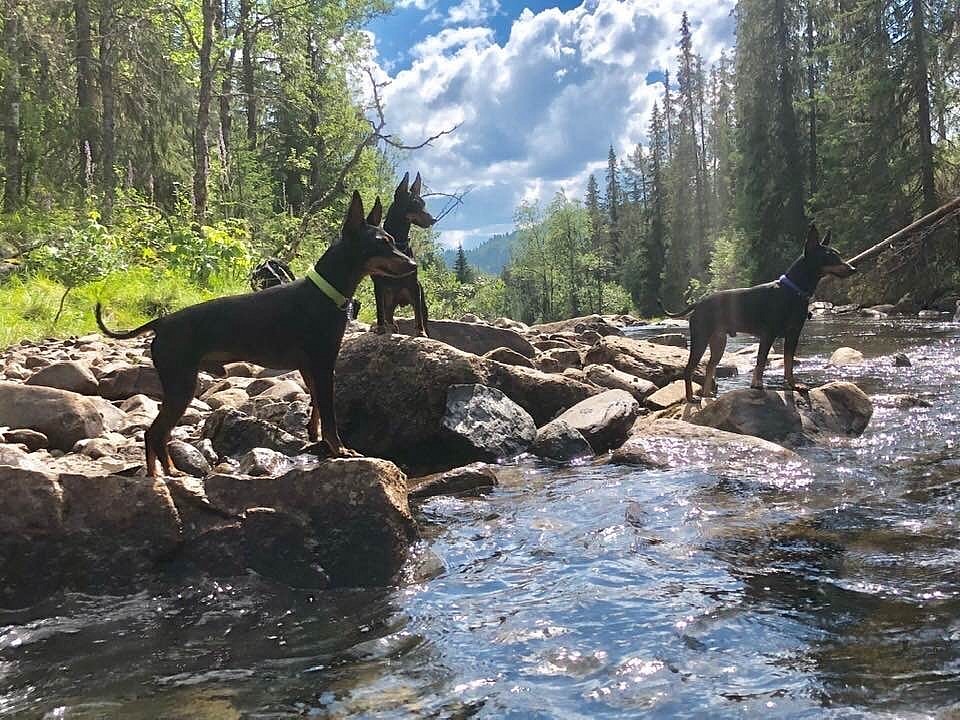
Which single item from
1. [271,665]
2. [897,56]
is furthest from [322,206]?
[271,665]

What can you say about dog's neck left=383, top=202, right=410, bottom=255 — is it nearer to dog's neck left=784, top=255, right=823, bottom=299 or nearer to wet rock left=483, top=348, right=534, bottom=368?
wet rock left=483, top=348, right=534, bottom=368

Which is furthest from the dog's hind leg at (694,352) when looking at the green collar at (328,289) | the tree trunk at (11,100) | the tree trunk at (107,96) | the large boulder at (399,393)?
the tree trunk at (11,100)

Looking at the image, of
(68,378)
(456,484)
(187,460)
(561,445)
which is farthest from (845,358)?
Result: (68,378)

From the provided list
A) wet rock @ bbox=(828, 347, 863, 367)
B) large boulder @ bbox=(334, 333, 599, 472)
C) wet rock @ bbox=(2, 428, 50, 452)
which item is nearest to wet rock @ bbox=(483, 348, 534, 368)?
large boulder @ bbox=(334, 333, 599, 472)

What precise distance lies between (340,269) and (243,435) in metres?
2.39

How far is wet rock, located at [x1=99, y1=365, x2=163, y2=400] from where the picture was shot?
29.0ft

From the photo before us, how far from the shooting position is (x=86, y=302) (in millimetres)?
14297

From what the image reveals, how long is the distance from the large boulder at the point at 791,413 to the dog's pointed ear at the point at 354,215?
476cm

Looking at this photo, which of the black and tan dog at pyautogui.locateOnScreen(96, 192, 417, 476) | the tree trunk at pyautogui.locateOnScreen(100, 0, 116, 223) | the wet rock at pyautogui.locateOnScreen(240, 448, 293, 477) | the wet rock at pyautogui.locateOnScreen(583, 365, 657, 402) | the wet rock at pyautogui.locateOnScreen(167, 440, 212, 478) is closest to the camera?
the black and tan dog at pyautogui.locateOnScreen(96, 192, 417, 476)

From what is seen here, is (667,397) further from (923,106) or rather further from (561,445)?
(923,106)

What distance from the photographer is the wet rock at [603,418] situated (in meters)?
7.75

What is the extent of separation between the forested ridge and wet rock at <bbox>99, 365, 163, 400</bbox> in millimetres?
4026

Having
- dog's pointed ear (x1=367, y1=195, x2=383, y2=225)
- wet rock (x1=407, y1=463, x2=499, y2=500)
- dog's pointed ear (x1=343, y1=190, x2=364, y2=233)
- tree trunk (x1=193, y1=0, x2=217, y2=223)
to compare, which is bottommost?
wet rock (x1=407, y1=463, x2=499, y2=500)

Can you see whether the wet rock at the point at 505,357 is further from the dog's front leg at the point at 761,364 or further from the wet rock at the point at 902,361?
the wet rock at the point at 902,361
